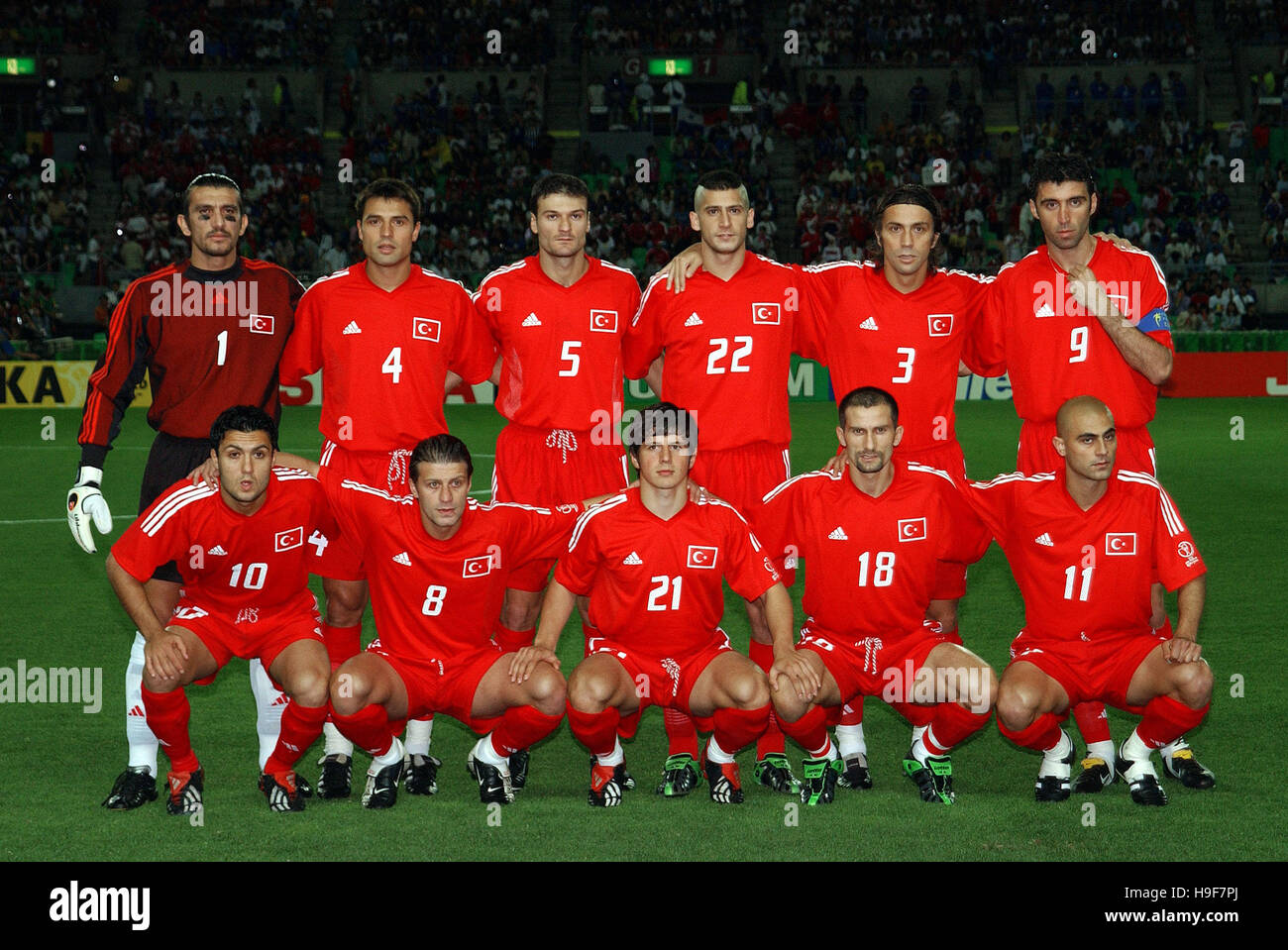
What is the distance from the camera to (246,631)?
573 cm

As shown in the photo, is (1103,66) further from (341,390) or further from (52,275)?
(341,390)

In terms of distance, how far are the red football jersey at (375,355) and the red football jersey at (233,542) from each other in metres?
0.54

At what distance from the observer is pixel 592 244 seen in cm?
2783

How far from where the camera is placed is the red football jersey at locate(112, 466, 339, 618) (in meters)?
5.53

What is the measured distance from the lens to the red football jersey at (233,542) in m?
5.53

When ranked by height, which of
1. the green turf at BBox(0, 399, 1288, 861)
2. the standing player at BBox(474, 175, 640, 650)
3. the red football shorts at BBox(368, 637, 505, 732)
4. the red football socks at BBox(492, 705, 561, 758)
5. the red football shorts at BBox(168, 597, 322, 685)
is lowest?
the green turf at BBox(0, 399, 1288, 861)

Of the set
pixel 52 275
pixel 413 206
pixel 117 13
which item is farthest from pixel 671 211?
pixel 413 206

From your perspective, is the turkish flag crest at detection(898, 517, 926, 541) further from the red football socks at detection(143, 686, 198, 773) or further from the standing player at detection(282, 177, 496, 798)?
the red football socks at detection(143, 686, 198, 773)

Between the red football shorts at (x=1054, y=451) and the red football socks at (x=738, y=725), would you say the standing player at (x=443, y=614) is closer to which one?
the red football socks at (x=738, y=725)

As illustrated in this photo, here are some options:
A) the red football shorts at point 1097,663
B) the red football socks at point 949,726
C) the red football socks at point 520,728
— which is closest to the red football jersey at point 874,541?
the red football socks at point 949,726

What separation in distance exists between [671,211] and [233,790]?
2378cm

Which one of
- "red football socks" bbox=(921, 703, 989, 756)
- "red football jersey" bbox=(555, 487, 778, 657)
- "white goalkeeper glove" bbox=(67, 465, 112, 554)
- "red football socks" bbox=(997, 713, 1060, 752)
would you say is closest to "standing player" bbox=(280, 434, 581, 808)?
"red football jersey" bbox=(555, 487, 778, 657)

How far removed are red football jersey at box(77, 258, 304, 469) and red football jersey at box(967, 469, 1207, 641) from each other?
10.7 feet

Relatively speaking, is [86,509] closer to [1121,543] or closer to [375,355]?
[375,355]
